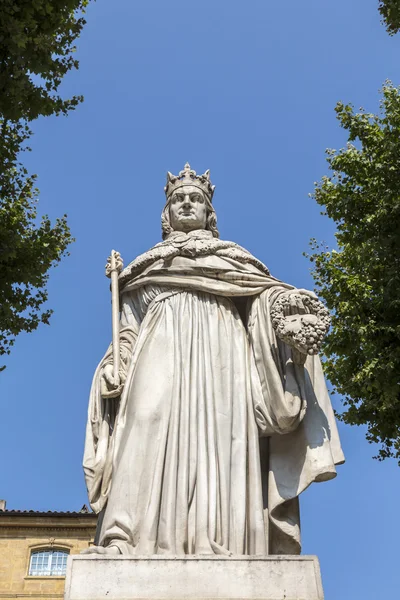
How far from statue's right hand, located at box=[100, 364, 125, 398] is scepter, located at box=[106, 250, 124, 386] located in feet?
0.08

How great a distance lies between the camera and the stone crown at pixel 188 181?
8453 mm

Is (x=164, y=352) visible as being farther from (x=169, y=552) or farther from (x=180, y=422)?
(x=169, y=552)

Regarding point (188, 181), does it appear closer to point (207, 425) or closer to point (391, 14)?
point (207, 425)

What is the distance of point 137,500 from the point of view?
6.16 meters

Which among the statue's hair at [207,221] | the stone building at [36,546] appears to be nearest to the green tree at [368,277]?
the statue's hair at [207,221]

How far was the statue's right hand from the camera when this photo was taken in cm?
696

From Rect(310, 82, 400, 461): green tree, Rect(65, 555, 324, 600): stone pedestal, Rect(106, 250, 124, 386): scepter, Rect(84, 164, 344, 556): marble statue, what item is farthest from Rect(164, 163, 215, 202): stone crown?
Rect(310, 82, 400, 461): green tree

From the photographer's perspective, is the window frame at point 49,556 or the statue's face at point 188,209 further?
the window frame at point 49,556

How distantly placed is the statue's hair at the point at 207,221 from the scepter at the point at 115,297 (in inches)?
26.5

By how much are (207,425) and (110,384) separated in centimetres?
99

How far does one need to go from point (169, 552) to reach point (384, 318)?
38.6 feet

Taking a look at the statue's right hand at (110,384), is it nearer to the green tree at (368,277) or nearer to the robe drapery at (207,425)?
the robe drapery at (207,425)

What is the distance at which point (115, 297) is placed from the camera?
24.8ft

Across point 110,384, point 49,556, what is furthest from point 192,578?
point 49,556
